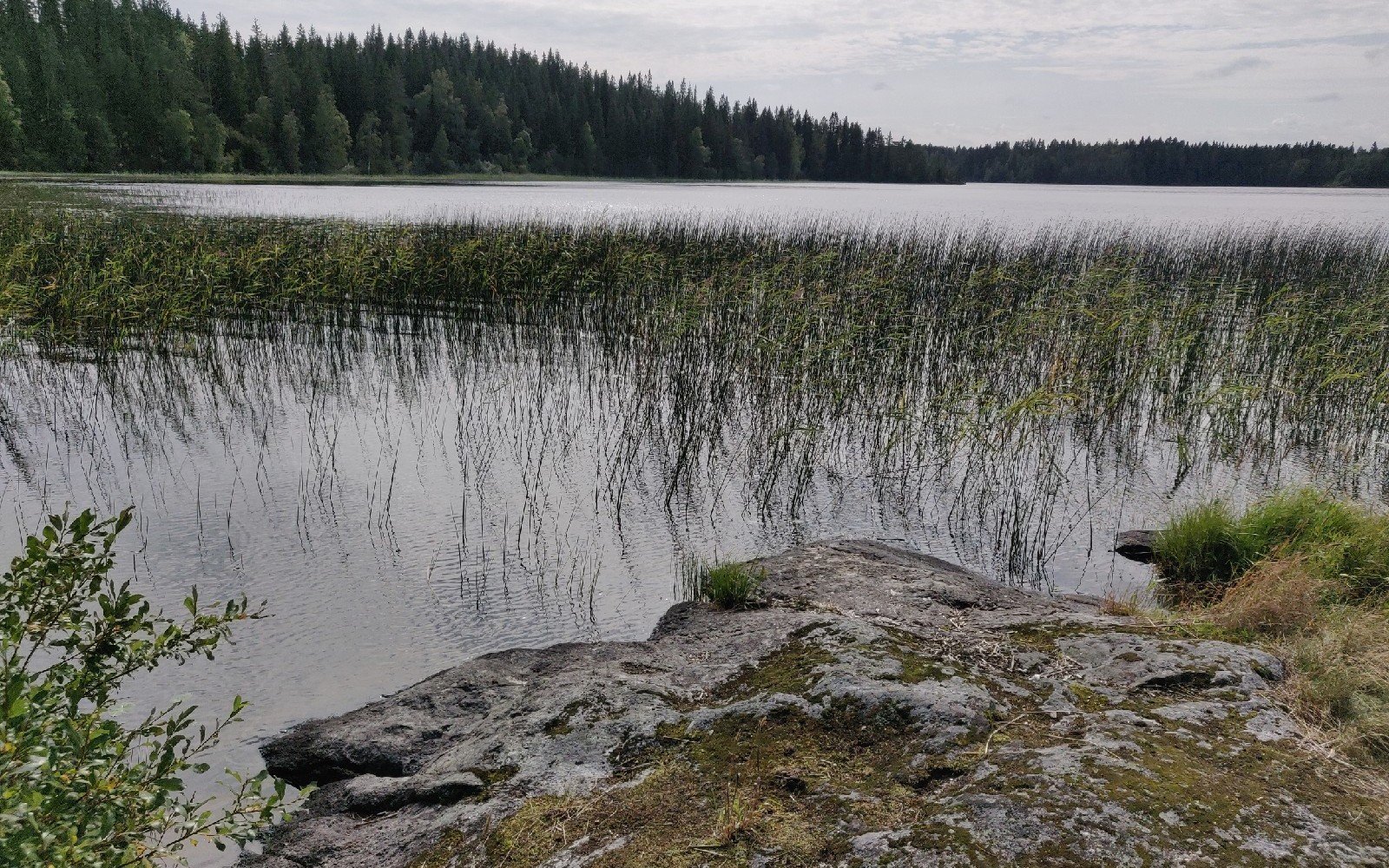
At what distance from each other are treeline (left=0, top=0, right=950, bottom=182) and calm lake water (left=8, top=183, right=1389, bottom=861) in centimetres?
6045

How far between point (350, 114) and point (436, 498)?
8658 cm

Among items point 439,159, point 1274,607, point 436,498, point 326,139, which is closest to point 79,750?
point 1274,607

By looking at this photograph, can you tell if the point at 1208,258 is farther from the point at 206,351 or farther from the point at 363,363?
the point at 206,351

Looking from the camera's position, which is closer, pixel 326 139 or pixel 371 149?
pixel 326 139

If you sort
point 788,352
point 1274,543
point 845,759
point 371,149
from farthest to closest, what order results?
point 371,149 → point 788,352 → point 1274,543 → point 845,759

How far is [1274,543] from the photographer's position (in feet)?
19.9

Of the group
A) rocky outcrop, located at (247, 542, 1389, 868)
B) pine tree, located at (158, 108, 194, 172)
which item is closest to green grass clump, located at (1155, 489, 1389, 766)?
rocky outcrop, located at (247, 542, 1389, 868)

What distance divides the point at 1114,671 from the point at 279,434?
27.6 ft

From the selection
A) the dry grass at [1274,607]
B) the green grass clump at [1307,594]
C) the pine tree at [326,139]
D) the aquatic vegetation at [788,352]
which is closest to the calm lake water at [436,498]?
the aquatic vegetation at [788,352]

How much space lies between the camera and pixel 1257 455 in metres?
9.36

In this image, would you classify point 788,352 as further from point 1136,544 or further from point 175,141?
point 175,141

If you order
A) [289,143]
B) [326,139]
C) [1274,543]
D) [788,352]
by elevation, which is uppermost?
[326,139]

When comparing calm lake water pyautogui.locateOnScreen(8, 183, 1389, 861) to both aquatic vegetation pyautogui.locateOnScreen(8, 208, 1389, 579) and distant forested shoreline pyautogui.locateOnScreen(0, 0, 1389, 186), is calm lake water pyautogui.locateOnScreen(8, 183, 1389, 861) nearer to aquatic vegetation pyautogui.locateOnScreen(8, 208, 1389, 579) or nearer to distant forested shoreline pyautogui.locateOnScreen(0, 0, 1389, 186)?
aquatic vegetation pyautogui.locateOnScreen(8, 208, 1389, 579)

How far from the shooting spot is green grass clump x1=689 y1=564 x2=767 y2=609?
17.5ft
